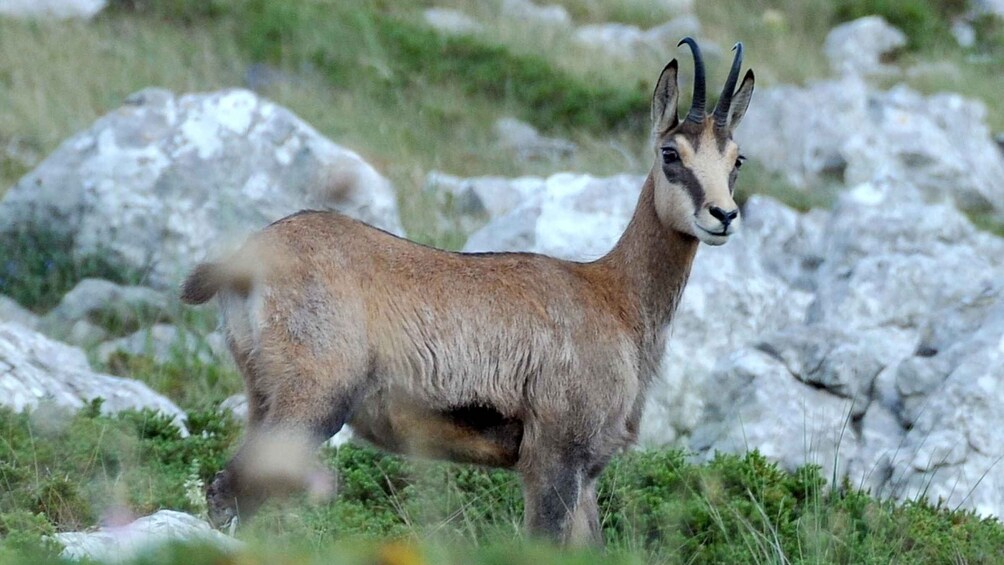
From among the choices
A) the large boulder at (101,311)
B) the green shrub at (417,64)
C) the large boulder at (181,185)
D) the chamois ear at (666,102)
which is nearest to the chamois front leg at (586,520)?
the chamois ear at (666,102)

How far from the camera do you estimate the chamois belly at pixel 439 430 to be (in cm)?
730

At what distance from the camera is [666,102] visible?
841cm

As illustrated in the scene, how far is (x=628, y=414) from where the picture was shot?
7754 millimetres

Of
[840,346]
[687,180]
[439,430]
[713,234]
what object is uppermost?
[687,180]

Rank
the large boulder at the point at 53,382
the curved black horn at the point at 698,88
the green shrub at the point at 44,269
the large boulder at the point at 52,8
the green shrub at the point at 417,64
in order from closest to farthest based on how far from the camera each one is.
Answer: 1. the curved black horn at the point at 698,88
2. the large boulder at the point at 53,382
3. the green shrub at the point at 44,269
4. the green shrub at the point at 417,64
5. the large boulder at the point at 52,8

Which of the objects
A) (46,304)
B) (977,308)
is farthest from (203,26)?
(977,308)

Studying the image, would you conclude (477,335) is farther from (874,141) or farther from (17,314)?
(874,141)

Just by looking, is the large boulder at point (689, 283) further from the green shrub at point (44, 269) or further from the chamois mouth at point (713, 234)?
the green shrub at point (44, 269)

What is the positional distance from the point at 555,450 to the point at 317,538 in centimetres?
123

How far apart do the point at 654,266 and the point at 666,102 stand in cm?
91

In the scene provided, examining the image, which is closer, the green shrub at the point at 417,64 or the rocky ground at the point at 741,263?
the rocky ground at the point at 741,263

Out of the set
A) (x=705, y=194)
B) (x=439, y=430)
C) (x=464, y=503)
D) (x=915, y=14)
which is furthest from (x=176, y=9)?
(x=439, y=430)

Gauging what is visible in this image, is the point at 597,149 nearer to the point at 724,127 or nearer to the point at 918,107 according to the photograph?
the point at 918,107

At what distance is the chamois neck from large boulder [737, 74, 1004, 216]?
36.1 ft
